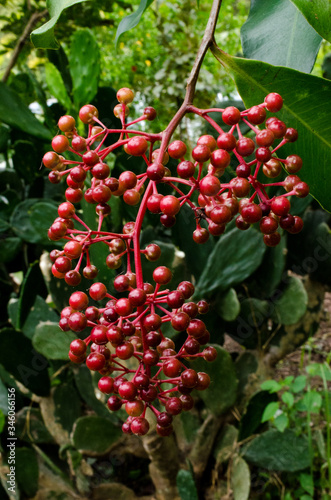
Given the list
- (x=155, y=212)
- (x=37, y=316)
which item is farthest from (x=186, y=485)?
(x=155, y=212)

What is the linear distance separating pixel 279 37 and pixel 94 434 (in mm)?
1012

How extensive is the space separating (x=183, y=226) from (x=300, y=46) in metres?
0.63

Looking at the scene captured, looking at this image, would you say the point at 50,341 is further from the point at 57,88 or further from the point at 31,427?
the point at 57,88

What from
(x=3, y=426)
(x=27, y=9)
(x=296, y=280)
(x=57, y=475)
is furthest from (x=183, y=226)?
(x=27, y=9)

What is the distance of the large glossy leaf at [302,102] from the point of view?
408 millimetres

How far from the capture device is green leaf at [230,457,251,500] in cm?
106

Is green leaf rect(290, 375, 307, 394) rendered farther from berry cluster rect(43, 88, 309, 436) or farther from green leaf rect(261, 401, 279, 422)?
berry cluster rect(43, 88, 309, 436)

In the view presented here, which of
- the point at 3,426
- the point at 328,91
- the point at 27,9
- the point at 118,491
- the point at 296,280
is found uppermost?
the point at 328,91

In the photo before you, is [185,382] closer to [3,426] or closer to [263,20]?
[263,20]

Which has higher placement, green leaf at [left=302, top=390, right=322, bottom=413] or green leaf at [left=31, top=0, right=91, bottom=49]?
green leaf at [left=31, top=0, right=91, bottom=49]

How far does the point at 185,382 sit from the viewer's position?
1.27ft

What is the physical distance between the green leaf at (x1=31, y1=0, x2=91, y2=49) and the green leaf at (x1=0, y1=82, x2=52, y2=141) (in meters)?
0.71

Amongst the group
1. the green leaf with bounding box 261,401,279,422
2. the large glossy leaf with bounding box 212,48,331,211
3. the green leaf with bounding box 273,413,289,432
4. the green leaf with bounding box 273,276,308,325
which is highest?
the large glossy leaf with bounding box 212,48,331,211

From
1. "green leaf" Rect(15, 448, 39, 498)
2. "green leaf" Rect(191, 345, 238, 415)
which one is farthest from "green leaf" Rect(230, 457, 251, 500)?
"green leaf" Rect(15, 448, 39, 498)
